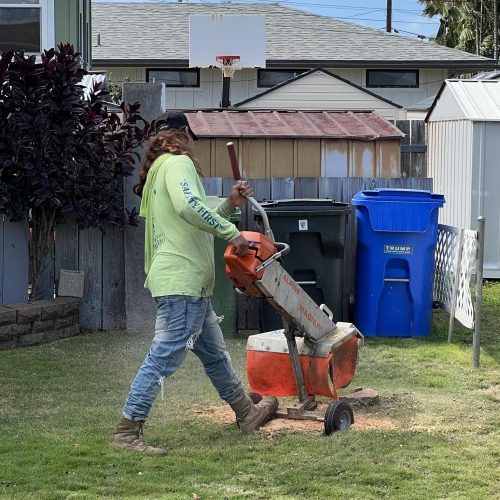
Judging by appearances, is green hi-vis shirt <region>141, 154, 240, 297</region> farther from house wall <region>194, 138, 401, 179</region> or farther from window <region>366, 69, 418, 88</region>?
window <region>366, 69, 418, 88</region>

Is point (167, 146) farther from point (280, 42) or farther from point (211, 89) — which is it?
point (280, 42)

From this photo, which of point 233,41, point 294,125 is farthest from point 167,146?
point 233,41

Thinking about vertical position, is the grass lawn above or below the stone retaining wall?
below

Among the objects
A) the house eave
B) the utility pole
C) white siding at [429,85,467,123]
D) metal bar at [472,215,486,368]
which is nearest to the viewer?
metal bar at [472,215,486,368]

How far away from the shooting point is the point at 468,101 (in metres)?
14.6

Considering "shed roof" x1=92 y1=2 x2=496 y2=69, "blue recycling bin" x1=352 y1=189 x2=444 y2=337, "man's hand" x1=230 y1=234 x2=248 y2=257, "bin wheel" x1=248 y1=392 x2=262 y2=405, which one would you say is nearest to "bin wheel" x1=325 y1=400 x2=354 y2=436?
"bin wheel" x1=248 y1=392 x2=262 y2=405

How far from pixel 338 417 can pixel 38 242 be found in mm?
4383

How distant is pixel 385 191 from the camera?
32.9ft

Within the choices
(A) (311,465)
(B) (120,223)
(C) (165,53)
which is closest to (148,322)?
(B) (120,223)

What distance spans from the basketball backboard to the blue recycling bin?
630 inches

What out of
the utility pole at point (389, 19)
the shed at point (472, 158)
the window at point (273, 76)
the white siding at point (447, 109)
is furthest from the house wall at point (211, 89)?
the utility pole at point (389, 19)

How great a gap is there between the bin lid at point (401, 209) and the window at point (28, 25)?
7.50m

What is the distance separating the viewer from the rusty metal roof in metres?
12.3

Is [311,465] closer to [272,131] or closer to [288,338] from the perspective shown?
[288,338]
